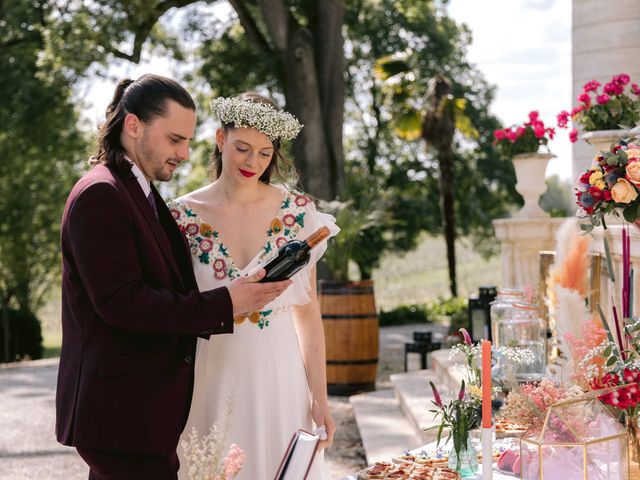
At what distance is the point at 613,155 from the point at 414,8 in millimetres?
17916

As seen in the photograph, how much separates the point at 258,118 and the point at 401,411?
5.29 meters

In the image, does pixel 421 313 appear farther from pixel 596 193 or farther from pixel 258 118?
pixel 596 193

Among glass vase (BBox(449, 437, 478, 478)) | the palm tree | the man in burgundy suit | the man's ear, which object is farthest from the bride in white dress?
the palm tree

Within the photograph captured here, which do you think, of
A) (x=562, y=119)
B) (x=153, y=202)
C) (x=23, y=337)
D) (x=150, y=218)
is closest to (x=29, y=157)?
(x=23, y=337)

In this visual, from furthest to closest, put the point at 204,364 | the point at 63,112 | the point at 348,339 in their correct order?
the point at 63,112, the point at 348,339, the point at 204,364

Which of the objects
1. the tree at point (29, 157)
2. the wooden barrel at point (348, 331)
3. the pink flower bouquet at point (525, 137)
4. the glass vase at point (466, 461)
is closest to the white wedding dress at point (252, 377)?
the glass vase at point (466, 461)

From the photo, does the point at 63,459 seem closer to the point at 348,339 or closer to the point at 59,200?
the point at 348,339

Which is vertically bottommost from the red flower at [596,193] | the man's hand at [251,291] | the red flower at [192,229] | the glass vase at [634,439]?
the glass vase at [634,439]

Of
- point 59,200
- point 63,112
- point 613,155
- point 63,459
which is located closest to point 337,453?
point 63,459

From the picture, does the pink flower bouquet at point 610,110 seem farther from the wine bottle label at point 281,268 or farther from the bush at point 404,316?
the bush at point 404,316

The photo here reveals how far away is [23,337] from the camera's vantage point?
58.2 feet

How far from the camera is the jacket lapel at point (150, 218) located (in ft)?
8.59

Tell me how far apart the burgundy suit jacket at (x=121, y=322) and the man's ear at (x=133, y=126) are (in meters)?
0.14

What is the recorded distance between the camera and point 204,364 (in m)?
3.39
